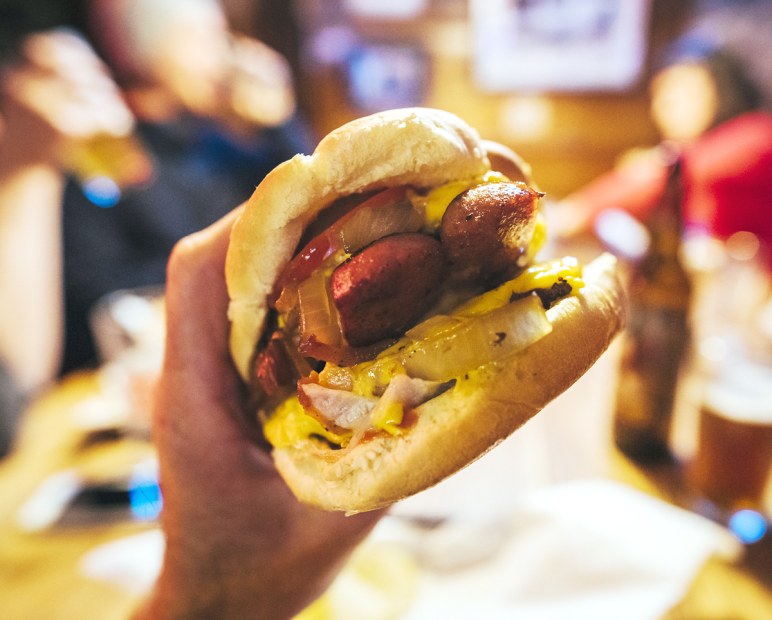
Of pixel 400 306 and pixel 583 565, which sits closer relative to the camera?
pixel 400 306

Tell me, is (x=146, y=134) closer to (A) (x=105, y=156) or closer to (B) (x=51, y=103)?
(B) (x=51, y=103)

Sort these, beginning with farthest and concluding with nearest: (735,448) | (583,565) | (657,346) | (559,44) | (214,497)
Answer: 1. (559,44)
2. (657,346)
3. (735,448)
4. (583,565)
5. (214,497)

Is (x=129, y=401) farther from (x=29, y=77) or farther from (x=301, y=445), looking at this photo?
(x=29, y=77)

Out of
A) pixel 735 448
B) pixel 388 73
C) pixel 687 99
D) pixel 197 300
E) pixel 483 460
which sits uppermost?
pixel 197 300

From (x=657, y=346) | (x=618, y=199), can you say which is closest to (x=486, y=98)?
(x=618, y=199)

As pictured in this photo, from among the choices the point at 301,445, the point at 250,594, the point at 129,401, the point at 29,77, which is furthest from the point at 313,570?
the point at 29,77

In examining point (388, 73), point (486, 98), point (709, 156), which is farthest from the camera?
point (486, 98)

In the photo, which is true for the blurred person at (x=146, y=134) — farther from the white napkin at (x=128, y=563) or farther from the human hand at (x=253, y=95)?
the white napkin at (x=128, y=563)
